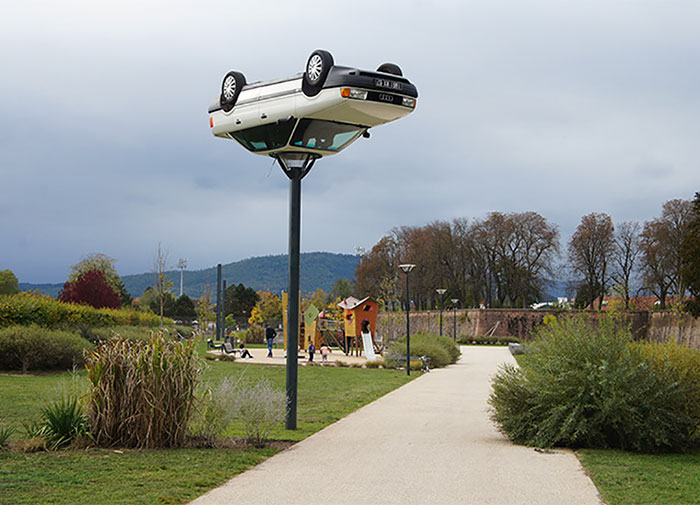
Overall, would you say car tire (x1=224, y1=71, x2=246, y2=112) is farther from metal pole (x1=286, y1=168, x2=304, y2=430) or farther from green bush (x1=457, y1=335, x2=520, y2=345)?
green bush (x1=457, y1=335, x2=520, y2=345)

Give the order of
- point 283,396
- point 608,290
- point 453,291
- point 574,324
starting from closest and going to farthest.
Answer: point 283,396
point 574,324
point 608,290
point 453,291

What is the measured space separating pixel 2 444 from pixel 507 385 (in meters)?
6.84

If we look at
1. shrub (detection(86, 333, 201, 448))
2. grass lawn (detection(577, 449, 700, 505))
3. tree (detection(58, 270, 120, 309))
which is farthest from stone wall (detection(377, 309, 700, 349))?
shrub (detection(86, 333, 201, 448))

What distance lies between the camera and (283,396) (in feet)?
32.7

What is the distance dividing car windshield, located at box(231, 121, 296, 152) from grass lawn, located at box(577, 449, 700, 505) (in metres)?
6.17

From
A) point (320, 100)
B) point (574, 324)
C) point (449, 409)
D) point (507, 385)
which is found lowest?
point (449, 409)

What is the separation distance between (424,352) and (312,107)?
837 inches

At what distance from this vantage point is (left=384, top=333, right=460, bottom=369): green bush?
2917 centimetres

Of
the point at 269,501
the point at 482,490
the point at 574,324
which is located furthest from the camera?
the point at 574,324

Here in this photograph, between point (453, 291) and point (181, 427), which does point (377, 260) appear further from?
point (181, 427)

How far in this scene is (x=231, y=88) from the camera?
11.2 metres

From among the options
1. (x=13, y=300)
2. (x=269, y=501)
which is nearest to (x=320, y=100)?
(x=269, y=501)

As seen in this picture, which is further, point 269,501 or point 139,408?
point 139,408

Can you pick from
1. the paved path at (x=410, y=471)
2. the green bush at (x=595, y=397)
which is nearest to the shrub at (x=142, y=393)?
the paved path at (x=410, y=471)
